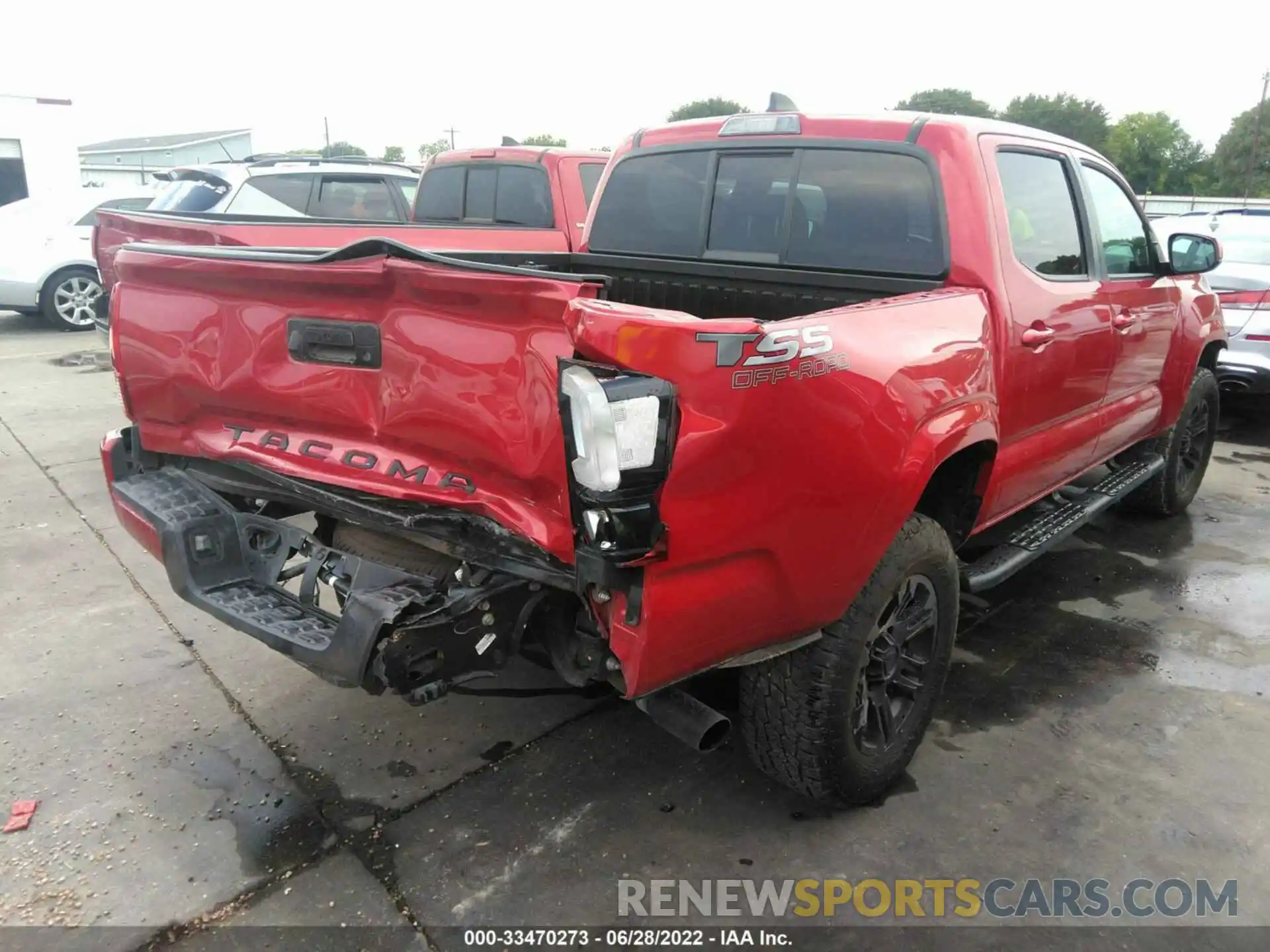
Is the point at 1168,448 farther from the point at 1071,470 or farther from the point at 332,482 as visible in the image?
the point at 332,482

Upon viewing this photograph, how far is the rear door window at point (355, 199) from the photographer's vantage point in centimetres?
819

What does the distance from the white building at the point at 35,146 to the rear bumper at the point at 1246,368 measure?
863 inches

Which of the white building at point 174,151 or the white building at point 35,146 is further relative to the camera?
the white building at point 174,151

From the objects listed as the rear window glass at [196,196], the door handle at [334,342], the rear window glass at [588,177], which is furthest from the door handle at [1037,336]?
the rear window glass at [196,196]

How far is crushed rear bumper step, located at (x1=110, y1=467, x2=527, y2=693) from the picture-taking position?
7.14ft

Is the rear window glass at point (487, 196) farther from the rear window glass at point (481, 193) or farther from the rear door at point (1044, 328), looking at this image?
the rear door at point (1044, 328)

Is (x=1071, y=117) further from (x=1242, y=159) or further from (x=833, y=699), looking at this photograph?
(x=833, y=699)

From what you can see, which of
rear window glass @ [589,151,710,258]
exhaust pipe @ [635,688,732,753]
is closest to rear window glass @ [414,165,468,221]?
rear window glass @ [589,151,710,258]

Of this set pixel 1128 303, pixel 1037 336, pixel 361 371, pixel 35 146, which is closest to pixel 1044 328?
pixel 1037 336

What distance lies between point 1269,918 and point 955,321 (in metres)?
1.83

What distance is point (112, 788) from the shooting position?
2814 mm

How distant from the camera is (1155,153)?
245 ft

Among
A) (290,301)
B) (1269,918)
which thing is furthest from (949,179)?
(1269,918)

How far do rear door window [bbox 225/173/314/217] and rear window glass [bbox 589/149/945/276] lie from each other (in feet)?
16.7
